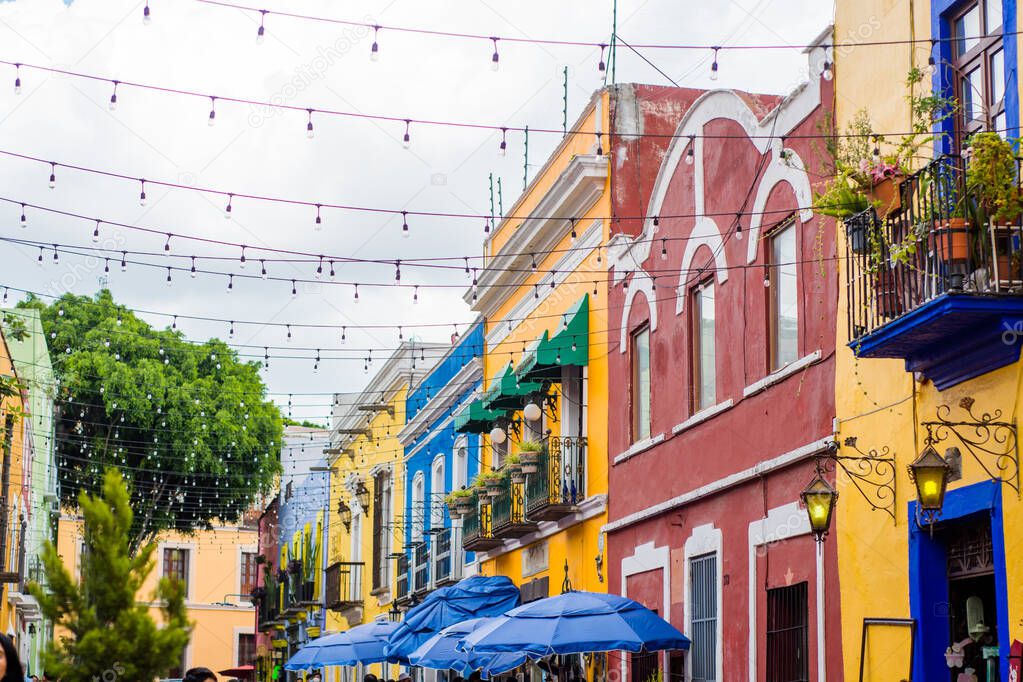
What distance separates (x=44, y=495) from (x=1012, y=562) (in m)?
31.6

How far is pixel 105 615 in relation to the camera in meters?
5.95

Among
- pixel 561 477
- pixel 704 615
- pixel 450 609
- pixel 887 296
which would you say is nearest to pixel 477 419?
pixel 561 477

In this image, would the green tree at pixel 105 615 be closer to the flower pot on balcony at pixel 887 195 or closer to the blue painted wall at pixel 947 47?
the flower pot on balcony at pixel 887 195

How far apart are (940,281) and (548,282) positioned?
1231cm

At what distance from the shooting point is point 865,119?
11461 millimetres

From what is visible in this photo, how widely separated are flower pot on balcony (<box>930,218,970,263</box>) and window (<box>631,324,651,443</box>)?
8.20m

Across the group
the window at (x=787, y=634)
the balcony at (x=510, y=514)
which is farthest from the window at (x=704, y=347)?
the balcony at (x=510, y=514)

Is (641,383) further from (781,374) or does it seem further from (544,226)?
(781,374)

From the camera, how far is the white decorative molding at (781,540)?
12.2m

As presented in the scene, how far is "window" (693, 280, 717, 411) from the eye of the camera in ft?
50.5

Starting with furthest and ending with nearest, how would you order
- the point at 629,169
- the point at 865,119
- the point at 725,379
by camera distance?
the point at 629,169
the point at 725,379
the point at 865,119

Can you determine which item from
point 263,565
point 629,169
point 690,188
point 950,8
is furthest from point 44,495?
point 950,8

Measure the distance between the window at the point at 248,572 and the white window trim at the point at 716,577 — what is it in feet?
147

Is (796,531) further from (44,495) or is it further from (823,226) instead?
(44,495)
